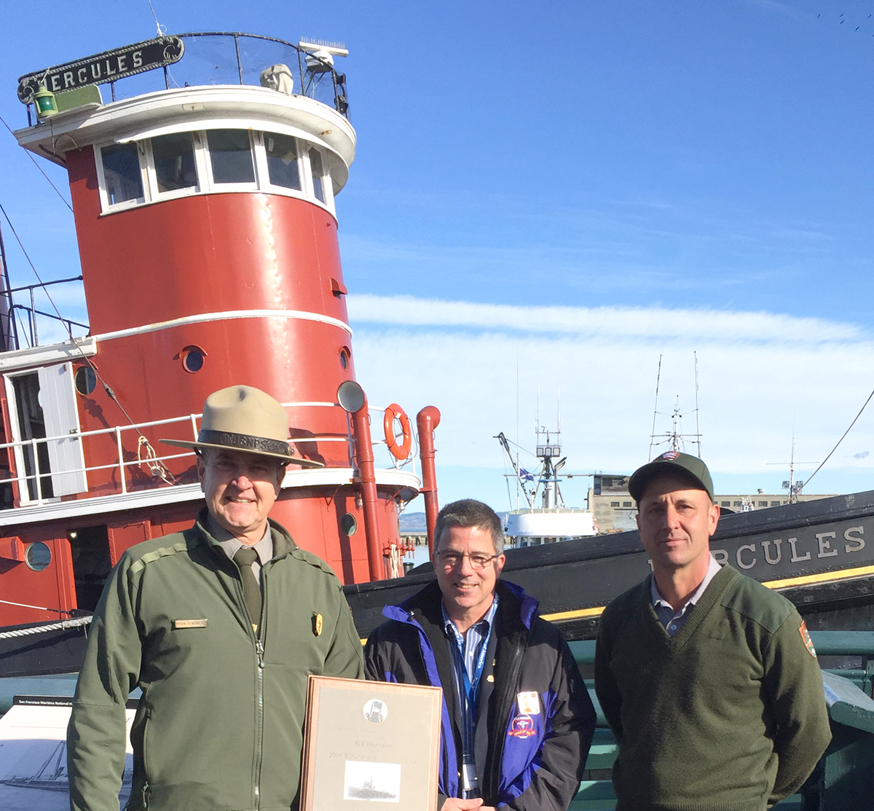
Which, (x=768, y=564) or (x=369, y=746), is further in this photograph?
(x=768, y=564)

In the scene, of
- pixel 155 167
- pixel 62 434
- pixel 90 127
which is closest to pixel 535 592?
pixel 62 434

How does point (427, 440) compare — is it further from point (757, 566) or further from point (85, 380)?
point (757, 566)

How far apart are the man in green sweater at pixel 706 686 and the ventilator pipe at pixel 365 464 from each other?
5735 millimetres

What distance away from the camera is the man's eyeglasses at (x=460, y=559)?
287 centimetres

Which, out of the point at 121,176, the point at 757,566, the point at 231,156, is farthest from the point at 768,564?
the point at 121,176

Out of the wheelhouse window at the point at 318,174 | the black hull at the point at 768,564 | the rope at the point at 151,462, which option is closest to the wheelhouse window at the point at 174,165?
the wheelhouse window at the point at 318,174

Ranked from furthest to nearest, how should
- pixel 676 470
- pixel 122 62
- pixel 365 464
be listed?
pixel 122 62, pixel 365 464, pixel 676 470

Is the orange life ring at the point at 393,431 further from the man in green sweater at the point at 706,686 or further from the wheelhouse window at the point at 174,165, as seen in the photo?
the man in green sweater at the point at 706,686

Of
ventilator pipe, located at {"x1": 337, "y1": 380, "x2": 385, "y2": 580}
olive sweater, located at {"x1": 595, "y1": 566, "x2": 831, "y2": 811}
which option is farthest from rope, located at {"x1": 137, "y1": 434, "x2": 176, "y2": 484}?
olive sweater, located at {"x1": 595, "y1": 566, "x2": 831, "y2": 811}

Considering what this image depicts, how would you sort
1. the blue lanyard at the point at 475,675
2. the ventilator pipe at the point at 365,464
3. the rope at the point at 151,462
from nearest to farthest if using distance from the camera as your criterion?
1. the blue lanyard at the point at 475,675
2. the rope at the point at 151,462
3. the ventilator pipe at the point at 365,464

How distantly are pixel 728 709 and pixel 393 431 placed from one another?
270 inches

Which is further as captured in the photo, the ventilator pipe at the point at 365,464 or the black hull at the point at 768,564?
the ventilator pipe at the point at 365,464

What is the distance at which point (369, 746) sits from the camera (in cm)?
252

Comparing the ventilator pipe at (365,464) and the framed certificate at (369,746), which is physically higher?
the ventilator pipe at (365,464)
